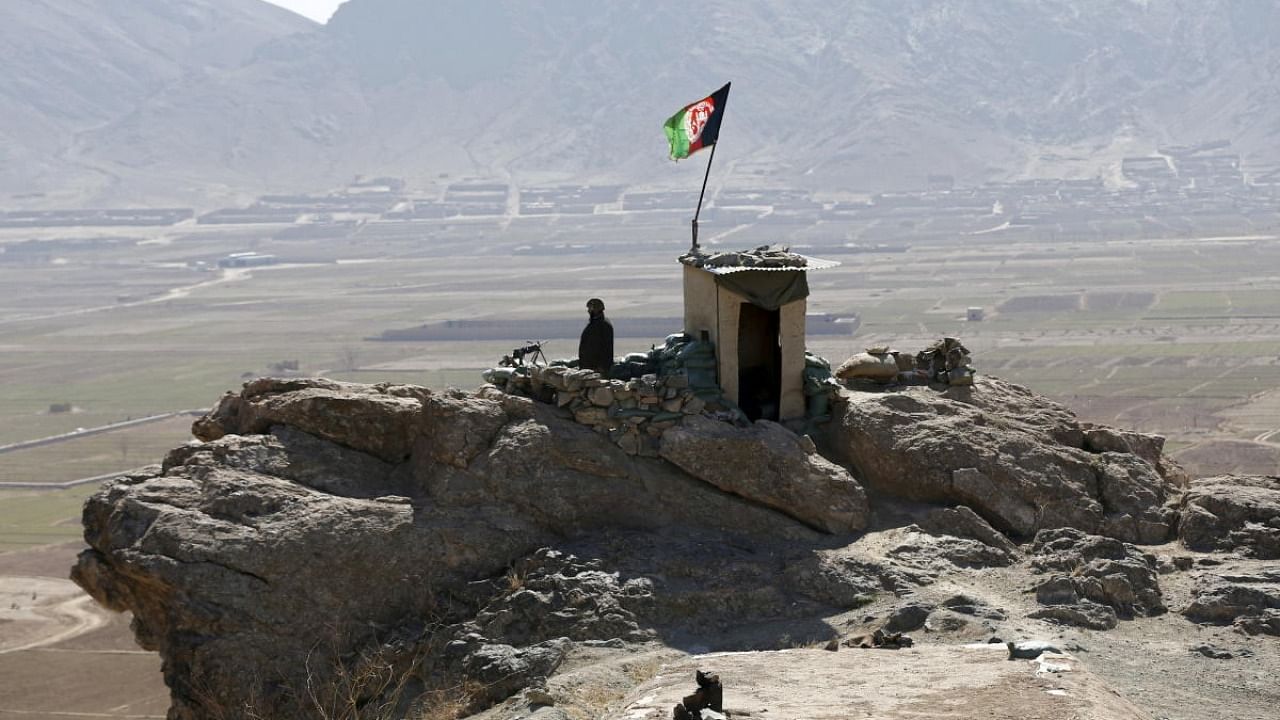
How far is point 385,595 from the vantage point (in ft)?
56.1

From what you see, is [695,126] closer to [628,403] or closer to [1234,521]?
[628,403]

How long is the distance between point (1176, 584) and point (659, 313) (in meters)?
105

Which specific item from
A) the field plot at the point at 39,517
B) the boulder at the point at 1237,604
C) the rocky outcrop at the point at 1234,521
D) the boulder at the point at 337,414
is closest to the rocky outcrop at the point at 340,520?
the boulder at the point at 337,414

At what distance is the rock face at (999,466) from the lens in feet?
62.8

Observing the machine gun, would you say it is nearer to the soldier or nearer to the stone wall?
the soldier

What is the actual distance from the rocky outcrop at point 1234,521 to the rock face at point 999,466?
38 centimetres

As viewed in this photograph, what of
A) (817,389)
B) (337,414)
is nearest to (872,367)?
(817,389)

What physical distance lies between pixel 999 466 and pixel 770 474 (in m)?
2.61

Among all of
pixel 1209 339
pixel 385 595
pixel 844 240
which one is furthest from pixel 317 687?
pixel 844 240

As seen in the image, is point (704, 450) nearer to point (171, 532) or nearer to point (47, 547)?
point (171, 532)

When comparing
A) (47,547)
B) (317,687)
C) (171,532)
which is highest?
(171,532)

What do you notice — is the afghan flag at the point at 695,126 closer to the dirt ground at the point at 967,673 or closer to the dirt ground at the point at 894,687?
the dirt ground at the point at 967,673

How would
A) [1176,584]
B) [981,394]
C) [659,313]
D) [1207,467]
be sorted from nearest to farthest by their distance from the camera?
[1176,584] < [981,394] < [1207,467] < [659,313]

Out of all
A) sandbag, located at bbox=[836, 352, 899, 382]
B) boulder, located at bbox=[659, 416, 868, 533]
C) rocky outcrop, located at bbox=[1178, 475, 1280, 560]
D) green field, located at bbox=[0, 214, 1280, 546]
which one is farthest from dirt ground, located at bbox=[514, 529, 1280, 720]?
green field, located at bbox=[0, 214, 1280, 546]
